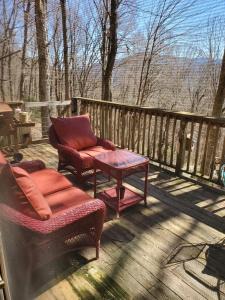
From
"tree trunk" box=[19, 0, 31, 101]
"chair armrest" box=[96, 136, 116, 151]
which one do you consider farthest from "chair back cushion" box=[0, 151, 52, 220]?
"tree trunk" box=[19, 0, 31, 101]

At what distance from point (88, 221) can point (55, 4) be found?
25.5 feet

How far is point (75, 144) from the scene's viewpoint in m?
3.78

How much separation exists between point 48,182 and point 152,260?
4.13 ft

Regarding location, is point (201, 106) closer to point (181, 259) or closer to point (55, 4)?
point (55, 4)

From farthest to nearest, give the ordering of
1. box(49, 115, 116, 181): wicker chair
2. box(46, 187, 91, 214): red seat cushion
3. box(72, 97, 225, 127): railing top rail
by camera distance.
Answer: box(49, 115, 116, 181): wicker chair
box(72, 97, 225, 127): railing top rail
box(46, 187, 91, 214): red seat cushion

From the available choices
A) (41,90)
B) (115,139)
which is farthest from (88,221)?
(41,90)

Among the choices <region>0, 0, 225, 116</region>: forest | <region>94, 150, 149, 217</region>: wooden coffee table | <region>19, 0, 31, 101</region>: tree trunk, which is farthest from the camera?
<region>19, 0, 31, 101</region>: tree trunk

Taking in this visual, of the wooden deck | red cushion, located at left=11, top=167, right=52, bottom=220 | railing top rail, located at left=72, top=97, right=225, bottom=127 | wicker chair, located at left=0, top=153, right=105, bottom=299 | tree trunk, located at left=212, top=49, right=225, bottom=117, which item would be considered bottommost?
the wooden deck

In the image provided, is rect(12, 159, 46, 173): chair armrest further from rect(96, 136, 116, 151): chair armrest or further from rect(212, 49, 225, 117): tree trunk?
rect(212, 49, 225, 117): tree trunk

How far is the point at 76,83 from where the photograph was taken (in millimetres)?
10727

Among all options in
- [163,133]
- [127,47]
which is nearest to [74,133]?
[163,133]

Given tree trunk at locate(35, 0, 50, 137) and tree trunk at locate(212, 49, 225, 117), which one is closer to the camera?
tree trunk at locate(212, 49, 225, 117)

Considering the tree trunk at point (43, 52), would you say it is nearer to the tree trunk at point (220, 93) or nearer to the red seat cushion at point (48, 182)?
the red seat cushion at point (48, 182)

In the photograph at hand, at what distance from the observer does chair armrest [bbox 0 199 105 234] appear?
1.69 metres
